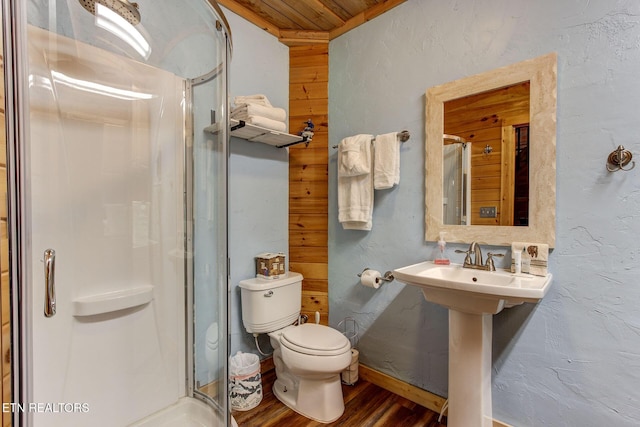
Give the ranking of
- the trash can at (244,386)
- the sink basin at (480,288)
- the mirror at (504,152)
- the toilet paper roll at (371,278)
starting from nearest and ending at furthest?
the sink basin at (480,288), the mirror at (504,152), the trash can at (244,386), the toilet paper roll at (371,278)

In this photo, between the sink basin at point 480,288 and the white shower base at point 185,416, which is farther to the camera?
the white shower base at point 185,416

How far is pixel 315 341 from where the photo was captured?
1531 millimetres

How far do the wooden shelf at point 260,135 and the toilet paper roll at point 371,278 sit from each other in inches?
38.5

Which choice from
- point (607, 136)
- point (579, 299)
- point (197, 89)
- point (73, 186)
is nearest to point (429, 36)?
point (607, 136)

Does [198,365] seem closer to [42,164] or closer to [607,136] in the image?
[42,164]

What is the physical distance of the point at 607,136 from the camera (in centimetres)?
113

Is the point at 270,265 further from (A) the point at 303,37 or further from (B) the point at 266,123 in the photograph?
(A) the point at 303,37

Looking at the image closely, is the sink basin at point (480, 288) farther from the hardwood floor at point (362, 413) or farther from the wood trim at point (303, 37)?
the wood trim at point (303, 37)

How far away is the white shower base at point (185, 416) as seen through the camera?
1266 millimetres

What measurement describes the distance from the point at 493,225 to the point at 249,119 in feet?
4.70

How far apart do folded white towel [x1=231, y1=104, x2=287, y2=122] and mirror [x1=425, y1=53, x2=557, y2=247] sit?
911 millimetres

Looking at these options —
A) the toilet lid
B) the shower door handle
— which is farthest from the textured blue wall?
the shower door handle

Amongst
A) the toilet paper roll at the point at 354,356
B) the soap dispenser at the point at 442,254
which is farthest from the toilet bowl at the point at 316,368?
the soap dispenser at the point at 442,254

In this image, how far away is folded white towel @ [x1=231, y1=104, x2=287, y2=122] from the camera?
1669 millimetres
